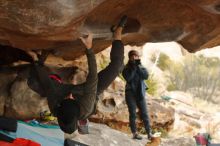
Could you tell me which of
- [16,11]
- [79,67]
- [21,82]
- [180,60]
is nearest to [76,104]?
[16,11]

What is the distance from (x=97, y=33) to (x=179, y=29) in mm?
1342

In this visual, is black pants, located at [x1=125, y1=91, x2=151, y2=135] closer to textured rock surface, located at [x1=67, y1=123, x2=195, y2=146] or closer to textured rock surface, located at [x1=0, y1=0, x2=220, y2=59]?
textured rock surface, located at [x1=67, y1=123, x2=195, y2=146]

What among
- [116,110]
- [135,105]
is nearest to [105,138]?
[135,105]

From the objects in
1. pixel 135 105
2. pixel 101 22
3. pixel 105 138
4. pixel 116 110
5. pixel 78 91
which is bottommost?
pixel 105 138

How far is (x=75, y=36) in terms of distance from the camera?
5.51 meters

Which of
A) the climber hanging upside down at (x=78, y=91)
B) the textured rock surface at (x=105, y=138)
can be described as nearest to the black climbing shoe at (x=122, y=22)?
the climber hanging upside down at (x=78, y=91)

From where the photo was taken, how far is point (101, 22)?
20.5ft

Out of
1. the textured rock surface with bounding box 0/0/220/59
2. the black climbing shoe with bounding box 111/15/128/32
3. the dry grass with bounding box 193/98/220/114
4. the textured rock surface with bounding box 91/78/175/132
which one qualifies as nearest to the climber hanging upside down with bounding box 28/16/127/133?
the black climbing shoe with bounding box 111/15/128/32

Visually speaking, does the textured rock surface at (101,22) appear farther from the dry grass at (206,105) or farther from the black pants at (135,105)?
the dry grass at (206,105)

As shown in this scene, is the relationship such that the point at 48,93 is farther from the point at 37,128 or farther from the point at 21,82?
the point at 21,82

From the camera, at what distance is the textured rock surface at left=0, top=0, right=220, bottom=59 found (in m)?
4.48

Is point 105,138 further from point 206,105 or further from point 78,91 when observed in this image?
point 206,105

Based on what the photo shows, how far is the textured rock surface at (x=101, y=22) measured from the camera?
448 centimetres

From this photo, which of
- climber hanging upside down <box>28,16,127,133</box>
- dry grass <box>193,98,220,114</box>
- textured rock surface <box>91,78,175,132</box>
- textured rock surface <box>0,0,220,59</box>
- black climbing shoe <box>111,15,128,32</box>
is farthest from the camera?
dry grass <box>193,98,220,114</box>
